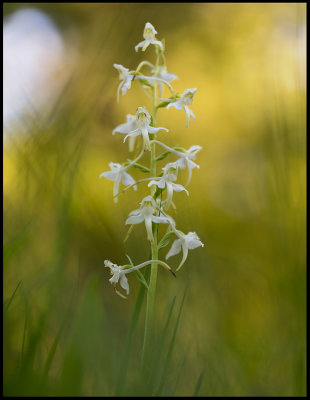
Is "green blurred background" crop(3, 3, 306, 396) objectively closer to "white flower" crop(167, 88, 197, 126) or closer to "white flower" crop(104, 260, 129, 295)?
"white flower" crop(104, 260, 129, 295)

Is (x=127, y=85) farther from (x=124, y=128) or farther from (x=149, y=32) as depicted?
(x=149, y=32)

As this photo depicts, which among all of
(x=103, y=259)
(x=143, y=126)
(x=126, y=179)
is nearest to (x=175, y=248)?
(x=103, y=259)

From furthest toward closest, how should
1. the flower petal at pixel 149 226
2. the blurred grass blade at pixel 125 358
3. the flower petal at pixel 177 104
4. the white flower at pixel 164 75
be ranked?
the white flower at pixel 164 75, the flower petal at pixel 177 104, the flower petal at pixel 149 226, the blurred grass blade at pixel 125 358

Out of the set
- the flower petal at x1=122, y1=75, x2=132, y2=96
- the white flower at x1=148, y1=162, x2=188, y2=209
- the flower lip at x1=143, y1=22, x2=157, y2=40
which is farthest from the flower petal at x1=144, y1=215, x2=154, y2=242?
the flower lip at x1=143, y1=22, x2=157, y2=40

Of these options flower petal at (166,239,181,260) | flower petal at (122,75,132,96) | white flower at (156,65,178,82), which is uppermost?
white flower at (156,65,178,82)

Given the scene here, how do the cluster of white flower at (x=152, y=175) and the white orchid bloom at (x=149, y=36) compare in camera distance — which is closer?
the cluster of white flower at (x=152, y=175)

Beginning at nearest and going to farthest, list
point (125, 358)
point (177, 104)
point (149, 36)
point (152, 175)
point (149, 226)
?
point (125, 358), point (149, 226), point (152, 175), point (177, 104), point (149, 36)

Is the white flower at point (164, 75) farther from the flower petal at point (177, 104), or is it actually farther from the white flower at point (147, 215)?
the white flower at point (147, 215)

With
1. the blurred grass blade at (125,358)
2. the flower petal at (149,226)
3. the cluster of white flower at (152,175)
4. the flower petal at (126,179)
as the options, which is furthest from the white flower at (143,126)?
the blurred grass blade at (125,358)

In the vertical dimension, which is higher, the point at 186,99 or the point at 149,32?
the point at 149,32
